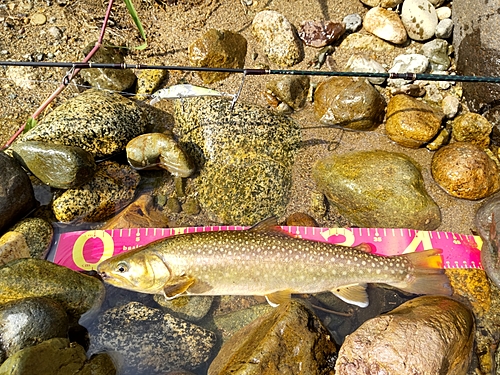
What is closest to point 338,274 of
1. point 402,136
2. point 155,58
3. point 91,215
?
point 402,136

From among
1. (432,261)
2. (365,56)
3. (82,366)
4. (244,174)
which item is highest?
(365,56)

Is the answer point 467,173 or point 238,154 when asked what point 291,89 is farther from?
point 467,173

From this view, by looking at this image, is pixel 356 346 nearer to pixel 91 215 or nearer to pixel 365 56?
pixel 91 215

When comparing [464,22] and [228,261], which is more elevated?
→ [464,22]

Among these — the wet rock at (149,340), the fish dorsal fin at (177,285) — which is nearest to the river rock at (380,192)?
the fish dorsal fin at (177,285)

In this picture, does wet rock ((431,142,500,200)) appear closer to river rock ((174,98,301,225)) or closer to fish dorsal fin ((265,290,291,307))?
river rock ((174,98,301,225))

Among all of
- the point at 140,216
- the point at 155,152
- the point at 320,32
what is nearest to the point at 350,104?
the point at 320,32
